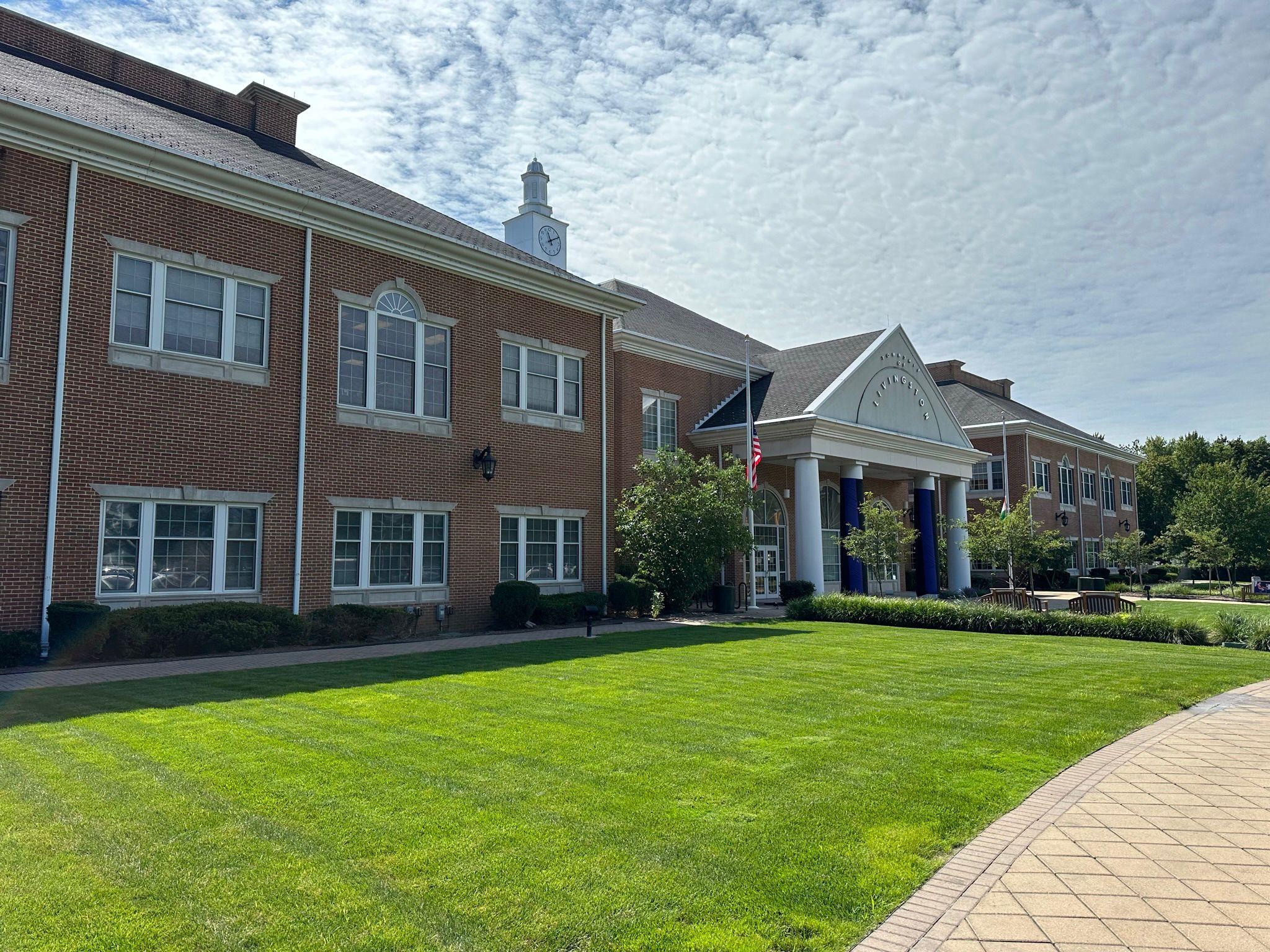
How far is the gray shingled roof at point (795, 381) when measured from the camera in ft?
96.8

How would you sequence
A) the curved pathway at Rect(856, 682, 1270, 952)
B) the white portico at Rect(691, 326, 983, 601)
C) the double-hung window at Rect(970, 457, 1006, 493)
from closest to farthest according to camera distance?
the curved pathway at Rect(856, 682, 1270, 952), the white portico at Rect(691, 326, 983, 601), the double-hung window at Rect(970, 457, 1006, 493)

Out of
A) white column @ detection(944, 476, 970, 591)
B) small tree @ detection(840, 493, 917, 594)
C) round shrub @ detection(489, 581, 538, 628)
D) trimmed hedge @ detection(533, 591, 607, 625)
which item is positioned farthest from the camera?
white column @ detection(944, 476, 970, 591)

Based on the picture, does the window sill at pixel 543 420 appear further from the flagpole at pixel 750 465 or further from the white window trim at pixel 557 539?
the flagpole at pixel 750 465

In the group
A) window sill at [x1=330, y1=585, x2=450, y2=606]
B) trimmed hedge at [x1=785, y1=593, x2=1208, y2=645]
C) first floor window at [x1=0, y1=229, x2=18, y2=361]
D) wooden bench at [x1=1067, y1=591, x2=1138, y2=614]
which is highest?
first floor window at [x1=0, y1=229, x2=18, y2=361]

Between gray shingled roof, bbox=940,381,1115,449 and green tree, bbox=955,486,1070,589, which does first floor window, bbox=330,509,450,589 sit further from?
gray shingled roof, bbox=940,381,1115,449

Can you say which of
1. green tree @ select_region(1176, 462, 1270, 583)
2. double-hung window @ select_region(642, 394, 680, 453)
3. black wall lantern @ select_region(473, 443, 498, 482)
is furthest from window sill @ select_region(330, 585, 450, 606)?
green tree @ select_region(1176, 462, 1270, 583)

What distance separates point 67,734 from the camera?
303 inches

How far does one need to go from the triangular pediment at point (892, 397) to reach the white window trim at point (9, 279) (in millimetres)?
20768

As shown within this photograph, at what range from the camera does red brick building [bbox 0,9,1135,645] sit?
14.1m

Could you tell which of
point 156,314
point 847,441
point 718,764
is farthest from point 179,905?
point 847,441

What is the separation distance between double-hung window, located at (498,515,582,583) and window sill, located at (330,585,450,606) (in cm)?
186

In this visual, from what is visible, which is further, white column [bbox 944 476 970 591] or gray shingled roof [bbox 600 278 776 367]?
white column [bbox 944 476 970 591]

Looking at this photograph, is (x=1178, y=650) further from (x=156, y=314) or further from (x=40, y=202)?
(x=40, y=202)

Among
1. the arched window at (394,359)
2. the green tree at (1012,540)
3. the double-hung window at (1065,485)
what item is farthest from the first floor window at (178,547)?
the double-hung window at (1065,485)
